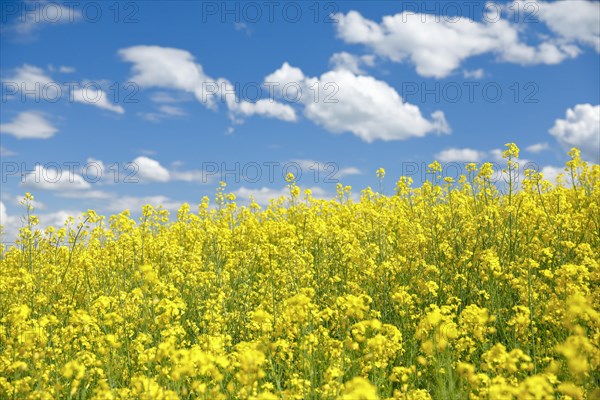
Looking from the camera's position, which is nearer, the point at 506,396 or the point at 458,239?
the point at 506,396

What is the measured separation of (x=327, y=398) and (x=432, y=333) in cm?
107

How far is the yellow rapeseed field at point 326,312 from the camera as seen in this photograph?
376 centimetres

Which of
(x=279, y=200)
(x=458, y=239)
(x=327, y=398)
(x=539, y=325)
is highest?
(x=279, y=200)

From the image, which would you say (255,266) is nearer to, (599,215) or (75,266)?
(75,266)

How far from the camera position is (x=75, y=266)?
8.31 m

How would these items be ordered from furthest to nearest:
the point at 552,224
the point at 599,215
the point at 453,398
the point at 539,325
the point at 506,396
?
the point at 599,215, the point at 552,224, the point at 539,325, the point at 453,398, the point at 506,396

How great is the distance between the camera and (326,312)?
4.84m

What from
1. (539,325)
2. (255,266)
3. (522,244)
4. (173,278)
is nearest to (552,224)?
(522,244)

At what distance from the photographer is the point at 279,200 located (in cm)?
1453

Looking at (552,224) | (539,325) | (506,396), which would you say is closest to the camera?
(506,396)

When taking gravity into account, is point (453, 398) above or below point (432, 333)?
below

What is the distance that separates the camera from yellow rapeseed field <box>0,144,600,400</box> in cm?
376

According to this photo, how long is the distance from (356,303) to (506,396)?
3.80 ft

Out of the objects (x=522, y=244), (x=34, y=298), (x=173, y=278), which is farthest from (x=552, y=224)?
(x=34, y=298)
